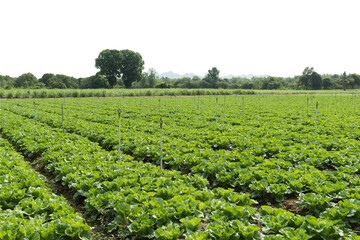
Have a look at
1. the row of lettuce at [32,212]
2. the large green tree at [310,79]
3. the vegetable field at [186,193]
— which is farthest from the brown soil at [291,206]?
the large green tree at [310,79]

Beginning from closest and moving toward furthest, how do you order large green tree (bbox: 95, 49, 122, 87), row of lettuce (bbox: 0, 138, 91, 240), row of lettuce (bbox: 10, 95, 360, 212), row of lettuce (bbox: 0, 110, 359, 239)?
row of lettuce (bbox: 0, 138, 91, 240)
row of lettuce (bbox: 0, 110, 359, 239)
row of lettuce (bbox: 10, 95, 360, 212)
large green tree (bbox: 95, 49, 122, 87)

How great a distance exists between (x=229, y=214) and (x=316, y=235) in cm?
147

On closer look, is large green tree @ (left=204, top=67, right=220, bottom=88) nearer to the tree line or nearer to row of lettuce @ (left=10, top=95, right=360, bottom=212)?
the tree line

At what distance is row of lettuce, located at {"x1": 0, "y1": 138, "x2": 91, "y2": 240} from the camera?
4.12 meters

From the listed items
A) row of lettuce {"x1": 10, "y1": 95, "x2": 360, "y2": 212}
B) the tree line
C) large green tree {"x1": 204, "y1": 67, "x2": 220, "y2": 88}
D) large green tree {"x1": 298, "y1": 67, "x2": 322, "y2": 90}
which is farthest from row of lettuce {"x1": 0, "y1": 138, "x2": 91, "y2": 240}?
large green tree {"x1": 298, "y1": 67, "x2": 322, "y2": 90}

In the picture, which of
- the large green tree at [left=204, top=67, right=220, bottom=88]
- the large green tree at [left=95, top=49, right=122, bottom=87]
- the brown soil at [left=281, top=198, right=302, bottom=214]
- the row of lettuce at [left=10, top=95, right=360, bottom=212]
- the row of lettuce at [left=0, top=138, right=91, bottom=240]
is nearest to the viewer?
the row of lettuce at [left=0, top=138, right=91, bottom=240]

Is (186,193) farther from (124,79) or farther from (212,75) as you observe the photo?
(212,75)

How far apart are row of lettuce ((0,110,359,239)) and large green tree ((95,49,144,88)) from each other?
255ft

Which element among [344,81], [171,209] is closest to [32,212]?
[171,209]

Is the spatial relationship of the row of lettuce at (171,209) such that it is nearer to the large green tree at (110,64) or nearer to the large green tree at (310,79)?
the large green tree at (110,64)

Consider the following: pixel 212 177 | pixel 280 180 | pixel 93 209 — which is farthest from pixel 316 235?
pixel 93 209

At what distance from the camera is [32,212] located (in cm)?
496

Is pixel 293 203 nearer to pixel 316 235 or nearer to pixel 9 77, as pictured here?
pixel 316 235

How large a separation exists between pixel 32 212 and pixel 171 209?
2.71 metres
